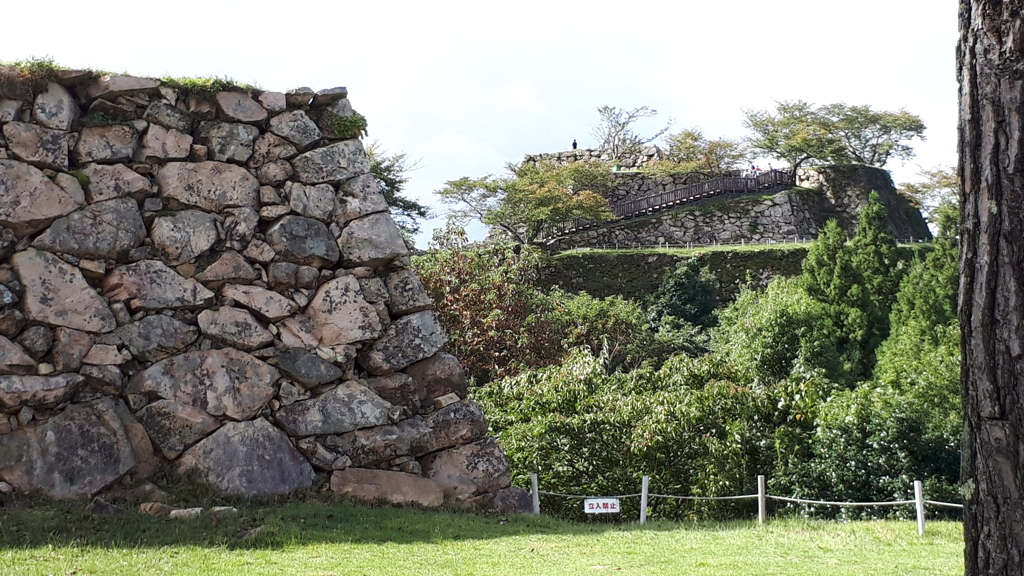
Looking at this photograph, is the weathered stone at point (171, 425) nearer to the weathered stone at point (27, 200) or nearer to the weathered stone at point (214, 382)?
the weathered stone at point (214, 382)

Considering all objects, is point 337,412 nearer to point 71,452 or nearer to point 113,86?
point 71,452

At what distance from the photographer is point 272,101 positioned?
8906 millimetres

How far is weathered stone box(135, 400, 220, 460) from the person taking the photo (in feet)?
25.9

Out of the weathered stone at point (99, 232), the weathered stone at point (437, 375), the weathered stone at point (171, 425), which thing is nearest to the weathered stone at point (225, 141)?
the weathered stone at point (99, 232)

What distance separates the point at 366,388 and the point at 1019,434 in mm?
6330

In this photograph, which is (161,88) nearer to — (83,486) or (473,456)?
(83,486)

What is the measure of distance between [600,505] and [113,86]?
231 inches

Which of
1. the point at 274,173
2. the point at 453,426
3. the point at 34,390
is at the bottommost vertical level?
the point at 453,426

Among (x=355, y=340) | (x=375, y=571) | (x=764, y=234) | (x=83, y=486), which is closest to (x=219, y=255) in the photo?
(x=355, y=340)

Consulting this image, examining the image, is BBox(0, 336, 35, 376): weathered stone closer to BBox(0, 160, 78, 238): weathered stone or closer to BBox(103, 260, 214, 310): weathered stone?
BBox(103, 260, 214, 310): weathered stone

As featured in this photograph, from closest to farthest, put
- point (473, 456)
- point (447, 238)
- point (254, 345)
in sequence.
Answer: point (254, 345) → point (473, 456) → point (447, 238)

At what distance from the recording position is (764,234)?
3359 cm

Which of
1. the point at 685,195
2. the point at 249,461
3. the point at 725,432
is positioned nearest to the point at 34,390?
the point at 249,461

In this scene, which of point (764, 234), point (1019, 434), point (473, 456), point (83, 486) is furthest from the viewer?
point (764, 234)
